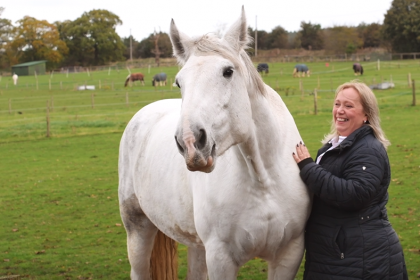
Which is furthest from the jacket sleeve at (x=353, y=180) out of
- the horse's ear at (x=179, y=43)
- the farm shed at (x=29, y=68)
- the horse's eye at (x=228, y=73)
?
the farm shed at (x=29, y=68)

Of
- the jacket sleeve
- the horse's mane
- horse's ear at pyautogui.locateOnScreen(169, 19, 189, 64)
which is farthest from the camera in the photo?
the jacket sleeve

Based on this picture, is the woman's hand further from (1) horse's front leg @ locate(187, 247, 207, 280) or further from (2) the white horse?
(1) horse's front leg @ locate(187, 247, 207, 280)

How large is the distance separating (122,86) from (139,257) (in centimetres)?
3531

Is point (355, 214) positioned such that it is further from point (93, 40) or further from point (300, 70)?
point (93, 40)

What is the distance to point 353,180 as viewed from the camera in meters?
2.68

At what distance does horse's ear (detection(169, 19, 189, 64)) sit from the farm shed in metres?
60.9

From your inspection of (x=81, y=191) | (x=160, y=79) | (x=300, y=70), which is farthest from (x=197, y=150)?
(x=300, y=70)

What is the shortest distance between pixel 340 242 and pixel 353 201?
0.28m

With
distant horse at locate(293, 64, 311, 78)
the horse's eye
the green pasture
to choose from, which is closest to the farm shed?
distant horse at locate(293, 64, 311, 78)

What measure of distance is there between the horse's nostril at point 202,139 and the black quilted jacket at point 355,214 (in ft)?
2.86

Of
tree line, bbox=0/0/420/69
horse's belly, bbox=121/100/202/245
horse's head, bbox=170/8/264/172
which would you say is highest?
tree line, bbox=0/0/420/69

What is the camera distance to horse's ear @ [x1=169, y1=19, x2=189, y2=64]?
247cm

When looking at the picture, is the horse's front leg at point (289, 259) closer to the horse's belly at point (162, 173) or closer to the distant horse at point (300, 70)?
the horse's belly at point (162, 173)

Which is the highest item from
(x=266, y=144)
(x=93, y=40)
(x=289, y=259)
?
(x=93, y=40)
